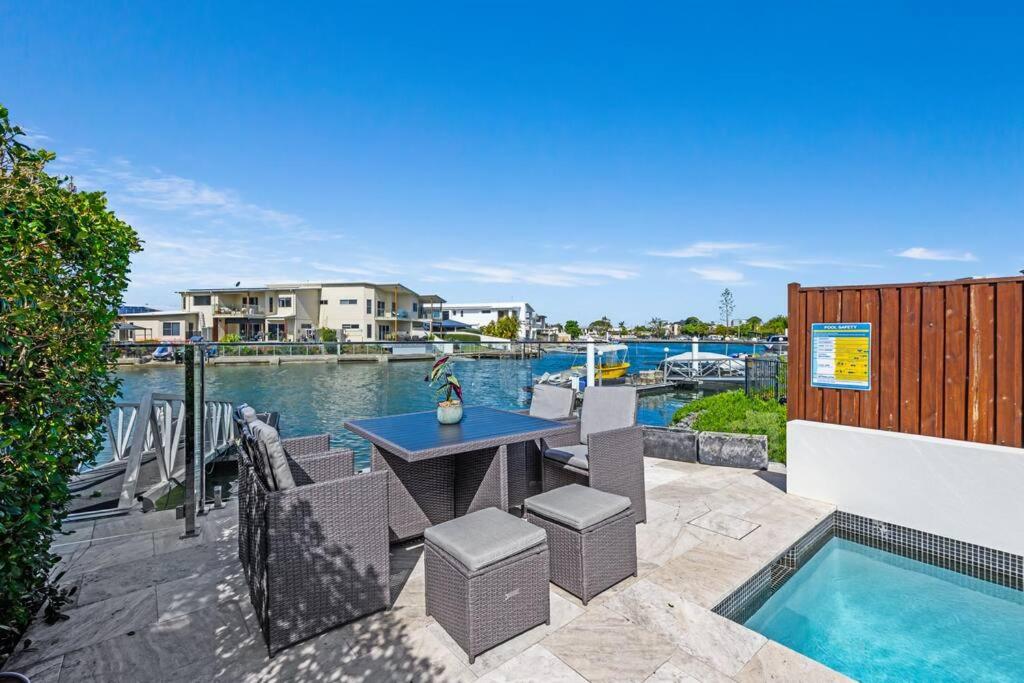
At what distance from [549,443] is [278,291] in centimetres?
3130

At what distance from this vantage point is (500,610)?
191 centimetres

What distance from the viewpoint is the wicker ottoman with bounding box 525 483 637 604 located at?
225cm

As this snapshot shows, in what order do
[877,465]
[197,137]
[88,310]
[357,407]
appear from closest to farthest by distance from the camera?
[88,310] → [877,465] → [357,407] → [197,137]

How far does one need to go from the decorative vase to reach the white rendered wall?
2.75 meters

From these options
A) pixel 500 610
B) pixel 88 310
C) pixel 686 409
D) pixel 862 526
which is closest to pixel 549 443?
pixel 500 610

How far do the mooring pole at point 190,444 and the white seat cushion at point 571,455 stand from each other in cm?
246

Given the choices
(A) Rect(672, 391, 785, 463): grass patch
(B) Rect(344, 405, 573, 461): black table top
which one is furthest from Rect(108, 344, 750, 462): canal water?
(A) Rect(672, 391, 785, 463): grass patch

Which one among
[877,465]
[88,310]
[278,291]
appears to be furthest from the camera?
[278,291]

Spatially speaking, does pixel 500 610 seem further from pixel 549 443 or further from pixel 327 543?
pixel 549 443

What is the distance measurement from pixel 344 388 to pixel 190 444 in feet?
7.37

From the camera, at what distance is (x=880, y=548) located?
10.5ft

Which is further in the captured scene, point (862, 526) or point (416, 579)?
point (862, 526)

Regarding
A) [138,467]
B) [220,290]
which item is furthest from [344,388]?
[220,290]

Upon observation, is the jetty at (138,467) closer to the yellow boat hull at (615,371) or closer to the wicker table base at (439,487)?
the wicker table base at (439,487)
